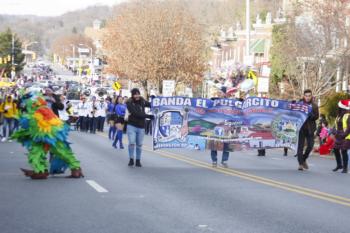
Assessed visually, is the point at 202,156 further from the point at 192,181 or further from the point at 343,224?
the point at 343,224

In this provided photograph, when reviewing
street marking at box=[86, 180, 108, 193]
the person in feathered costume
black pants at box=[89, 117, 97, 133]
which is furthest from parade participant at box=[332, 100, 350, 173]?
black pants at box=[89, 117, 97, 133]

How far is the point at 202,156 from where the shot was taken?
25.1 m

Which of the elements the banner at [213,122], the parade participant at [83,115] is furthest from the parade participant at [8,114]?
the banner at [213,122]

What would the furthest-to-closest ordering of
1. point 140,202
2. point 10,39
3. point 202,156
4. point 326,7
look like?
point 10,39 → point 326,7 → point 202,156 → point 140,202

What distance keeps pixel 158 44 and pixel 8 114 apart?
119ft

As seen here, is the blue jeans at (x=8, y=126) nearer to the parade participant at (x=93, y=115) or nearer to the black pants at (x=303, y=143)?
the parade participant at (x=93, y=115)

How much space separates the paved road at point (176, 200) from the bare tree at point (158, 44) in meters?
46.3

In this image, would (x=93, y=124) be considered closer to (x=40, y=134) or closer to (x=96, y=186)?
(x=40, y=134)

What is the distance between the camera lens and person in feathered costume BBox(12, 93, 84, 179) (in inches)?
627

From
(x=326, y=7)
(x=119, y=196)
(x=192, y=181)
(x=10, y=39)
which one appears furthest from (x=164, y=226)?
(x=10, y=39)

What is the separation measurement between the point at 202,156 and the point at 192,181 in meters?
8.65

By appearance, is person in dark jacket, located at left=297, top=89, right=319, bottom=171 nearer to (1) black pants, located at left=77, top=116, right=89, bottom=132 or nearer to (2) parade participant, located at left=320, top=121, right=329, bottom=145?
(2) parade participant, located at left=320, top=121, right=329, bottom=145

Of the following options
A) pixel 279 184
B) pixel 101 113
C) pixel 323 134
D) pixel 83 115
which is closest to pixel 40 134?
pixel 279 184

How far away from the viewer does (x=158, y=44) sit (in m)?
67.1
